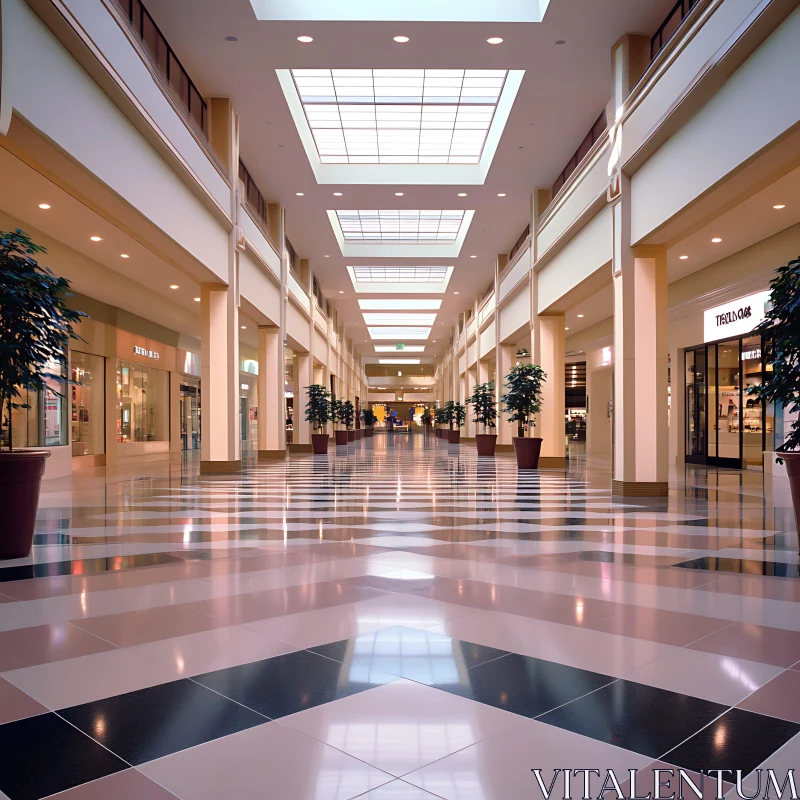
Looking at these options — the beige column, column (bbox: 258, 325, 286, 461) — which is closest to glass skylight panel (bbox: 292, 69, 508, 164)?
column (bbox: 258, 325, 286, 461)

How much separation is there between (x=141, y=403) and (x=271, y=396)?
4846 millimetres

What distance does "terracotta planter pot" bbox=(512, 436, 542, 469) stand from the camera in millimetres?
16672

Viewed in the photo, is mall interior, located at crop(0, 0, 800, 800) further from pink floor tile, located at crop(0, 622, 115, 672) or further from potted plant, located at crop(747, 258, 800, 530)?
potted plant, located at crop(747, 258, 800, 530)

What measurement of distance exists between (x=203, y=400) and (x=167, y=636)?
1074 centimetres

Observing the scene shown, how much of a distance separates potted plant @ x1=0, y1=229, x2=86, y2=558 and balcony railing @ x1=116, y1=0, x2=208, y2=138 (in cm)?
491

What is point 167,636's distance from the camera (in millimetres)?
3342

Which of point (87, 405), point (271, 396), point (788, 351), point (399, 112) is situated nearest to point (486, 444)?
point (271, 396)

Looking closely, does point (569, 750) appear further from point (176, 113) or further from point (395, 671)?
point (176, 113)

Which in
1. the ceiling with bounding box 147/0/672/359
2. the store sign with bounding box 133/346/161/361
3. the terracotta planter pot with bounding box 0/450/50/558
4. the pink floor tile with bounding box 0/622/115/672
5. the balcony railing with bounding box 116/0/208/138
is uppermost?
the ceiling with bounding box 147/0/672/359

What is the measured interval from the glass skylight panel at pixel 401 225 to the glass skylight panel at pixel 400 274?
4.53m

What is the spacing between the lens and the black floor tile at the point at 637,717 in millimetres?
2236

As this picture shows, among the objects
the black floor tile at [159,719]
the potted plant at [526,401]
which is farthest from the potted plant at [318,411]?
the black floor tile at [159,719]

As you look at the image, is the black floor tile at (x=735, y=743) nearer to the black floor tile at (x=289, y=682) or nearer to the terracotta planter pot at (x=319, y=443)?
the black floor tile at (x=289, y=682)

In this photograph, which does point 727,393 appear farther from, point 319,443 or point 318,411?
point 318,411
